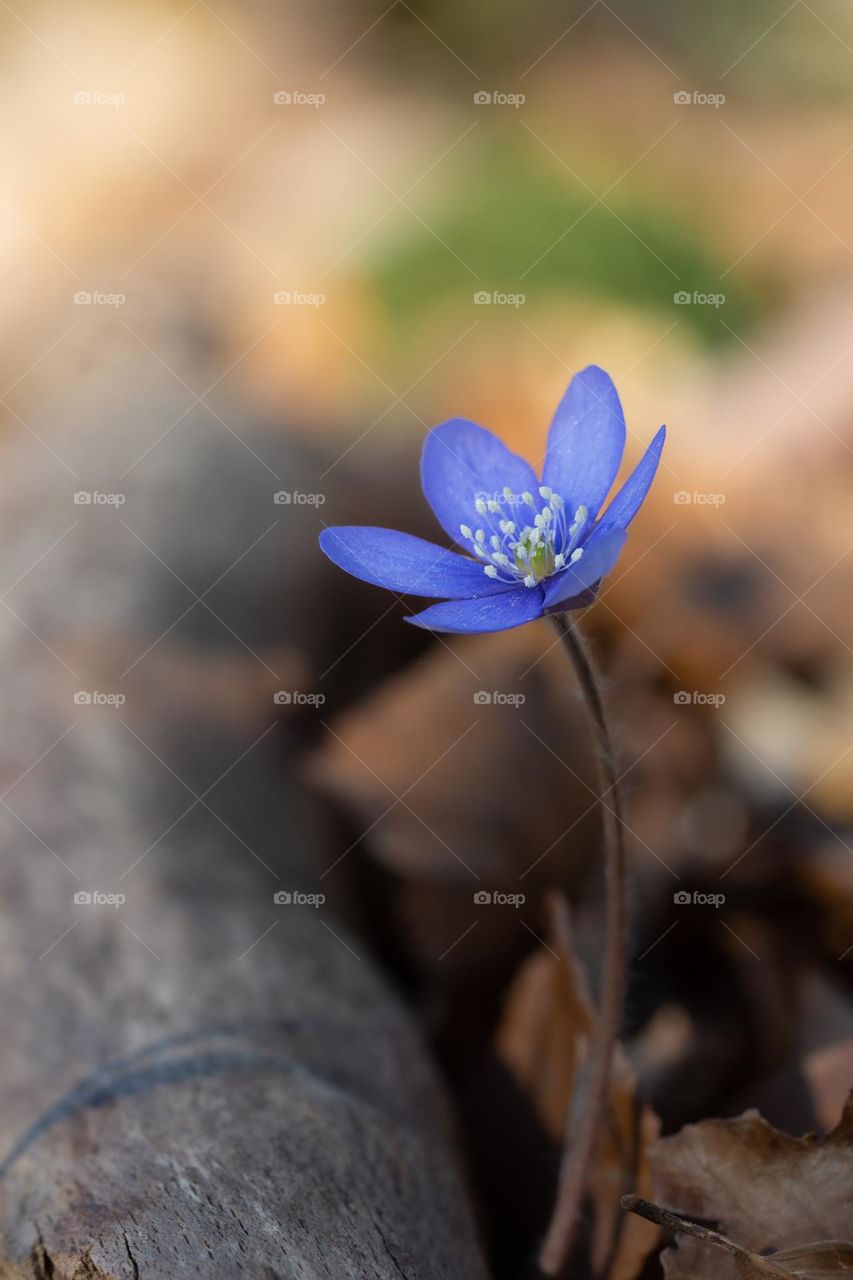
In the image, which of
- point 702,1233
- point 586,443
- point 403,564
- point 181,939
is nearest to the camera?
point 702,1233

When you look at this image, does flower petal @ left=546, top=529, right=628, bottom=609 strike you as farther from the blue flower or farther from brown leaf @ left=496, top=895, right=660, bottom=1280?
brown leaf @ left=496, top=895, right=660, bottom=1280

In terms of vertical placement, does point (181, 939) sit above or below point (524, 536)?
below

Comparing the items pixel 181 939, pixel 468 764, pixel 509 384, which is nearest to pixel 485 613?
pixel 181 939

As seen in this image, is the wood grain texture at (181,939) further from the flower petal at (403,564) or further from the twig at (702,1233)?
the flower petal at (403,564)

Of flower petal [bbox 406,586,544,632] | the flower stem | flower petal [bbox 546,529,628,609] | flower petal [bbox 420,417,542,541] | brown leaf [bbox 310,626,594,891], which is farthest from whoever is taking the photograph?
brown leaf [bbox 310,626,594,891]

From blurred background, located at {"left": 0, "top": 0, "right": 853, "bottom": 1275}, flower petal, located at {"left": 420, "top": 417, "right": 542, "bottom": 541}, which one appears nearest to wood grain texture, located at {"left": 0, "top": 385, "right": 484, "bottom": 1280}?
blurred background, located at {"left": 0, "top": 0, "right": 853, "bottom": 1275}

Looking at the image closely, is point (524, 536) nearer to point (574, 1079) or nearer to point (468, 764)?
point (574, 1079)

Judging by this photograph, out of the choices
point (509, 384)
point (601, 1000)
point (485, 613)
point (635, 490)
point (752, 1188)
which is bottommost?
point (752, 1188)
